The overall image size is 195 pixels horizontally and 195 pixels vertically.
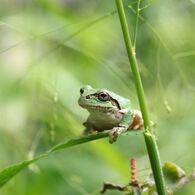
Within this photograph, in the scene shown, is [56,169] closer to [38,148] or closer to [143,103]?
[38,148]

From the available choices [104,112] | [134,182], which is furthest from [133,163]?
[104,112]

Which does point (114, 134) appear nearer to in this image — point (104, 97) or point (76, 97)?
point (104, 97)

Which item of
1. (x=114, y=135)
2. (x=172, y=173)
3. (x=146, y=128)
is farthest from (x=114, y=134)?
(x=146, y=128)

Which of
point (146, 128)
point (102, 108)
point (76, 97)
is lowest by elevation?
point (76, 97)

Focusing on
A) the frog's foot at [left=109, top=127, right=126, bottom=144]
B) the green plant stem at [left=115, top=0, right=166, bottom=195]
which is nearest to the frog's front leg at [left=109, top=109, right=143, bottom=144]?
the frog's foot at [left=109, top=127, right=126, bottom=144]

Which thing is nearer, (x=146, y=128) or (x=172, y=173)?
(x=146, y=128)

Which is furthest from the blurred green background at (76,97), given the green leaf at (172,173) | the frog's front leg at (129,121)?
the green leaf at (172,173)

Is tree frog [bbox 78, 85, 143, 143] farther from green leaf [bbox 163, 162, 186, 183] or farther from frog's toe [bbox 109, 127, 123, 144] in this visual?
green leaf [bbox 163, 162, 186, 183]

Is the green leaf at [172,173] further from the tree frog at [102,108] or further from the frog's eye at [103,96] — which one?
the frog's eye at [103,96]
